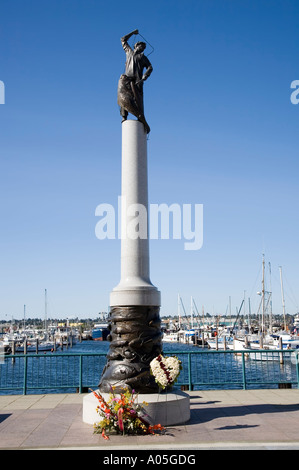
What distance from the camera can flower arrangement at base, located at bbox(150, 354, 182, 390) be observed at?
9867 mm

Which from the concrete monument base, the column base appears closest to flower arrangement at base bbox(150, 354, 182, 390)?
the concrete monument base

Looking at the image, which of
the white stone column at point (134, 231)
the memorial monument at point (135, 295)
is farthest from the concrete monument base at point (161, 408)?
the white stone column at point (134, 231)

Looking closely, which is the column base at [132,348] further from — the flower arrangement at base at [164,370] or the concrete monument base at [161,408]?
the flower arrangement at base at [164,370]

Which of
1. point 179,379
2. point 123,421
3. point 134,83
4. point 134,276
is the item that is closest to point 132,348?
point 134,276

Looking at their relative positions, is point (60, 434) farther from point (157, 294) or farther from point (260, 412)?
point (260, 412)

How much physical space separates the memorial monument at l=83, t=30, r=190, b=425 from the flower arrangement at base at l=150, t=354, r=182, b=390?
461 mm

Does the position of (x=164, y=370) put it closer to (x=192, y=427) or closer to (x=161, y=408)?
(x=161, y=408)

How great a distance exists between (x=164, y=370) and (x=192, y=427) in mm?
1380

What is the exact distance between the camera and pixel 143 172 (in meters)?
12.4

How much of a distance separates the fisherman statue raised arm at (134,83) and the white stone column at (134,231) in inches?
24.9

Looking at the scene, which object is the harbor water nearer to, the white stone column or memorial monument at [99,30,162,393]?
memorial monument at [99,30,162,393]

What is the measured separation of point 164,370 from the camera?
9906mm
